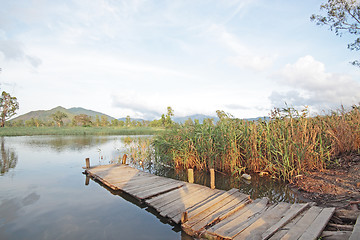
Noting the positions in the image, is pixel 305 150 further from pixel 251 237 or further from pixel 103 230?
pixel 103 230

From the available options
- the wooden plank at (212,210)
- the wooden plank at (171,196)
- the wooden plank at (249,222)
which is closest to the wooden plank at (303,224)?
the wooden plank at (249,222)

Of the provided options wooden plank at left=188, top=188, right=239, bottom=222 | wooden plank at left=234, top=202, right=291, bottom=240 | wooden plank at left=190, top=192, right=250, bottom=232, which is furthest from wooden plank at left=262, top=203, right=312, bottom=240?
wooden plank at left=188, top=188, right=239, bottom=222

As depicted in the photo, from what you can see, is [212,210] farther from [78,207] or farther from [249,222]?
[78,207]

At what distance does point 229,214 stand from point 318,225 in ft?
4.46

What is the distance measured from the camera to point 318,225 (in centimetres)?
280

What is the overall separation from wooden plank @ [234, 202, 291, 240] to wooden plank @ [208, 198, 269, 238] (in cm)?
15

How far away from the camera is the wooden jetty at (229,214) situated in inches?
110

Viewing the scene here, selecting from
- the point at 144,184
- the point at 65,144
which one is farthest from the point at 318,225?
the point at 65,144

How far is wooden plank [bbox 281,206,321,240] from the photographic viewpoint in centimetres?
262

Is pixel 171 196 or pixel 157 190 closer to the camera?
pixel 171 196

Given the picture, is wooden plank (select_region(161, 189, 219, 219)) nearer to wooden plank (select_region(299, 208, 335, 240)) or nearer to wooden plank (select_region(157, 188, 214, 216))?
wooden plank (select_region(157, 188, 214, 216))

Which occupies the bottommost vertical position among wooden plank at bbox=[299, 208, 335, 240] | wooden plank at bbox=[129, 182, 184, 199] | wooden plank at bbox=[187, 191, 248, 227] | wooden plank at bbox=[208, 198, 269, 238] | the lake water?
the lake water

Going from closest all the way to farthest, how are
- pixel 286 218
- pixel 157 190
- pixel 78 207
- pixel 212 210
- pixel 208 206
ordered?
1. pixel 286 218
2. pixel 212 210
3. pixel 208 206
4. pixel 78 207
5. pixel 157 190

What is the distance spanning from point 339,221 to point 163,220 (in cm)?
309
